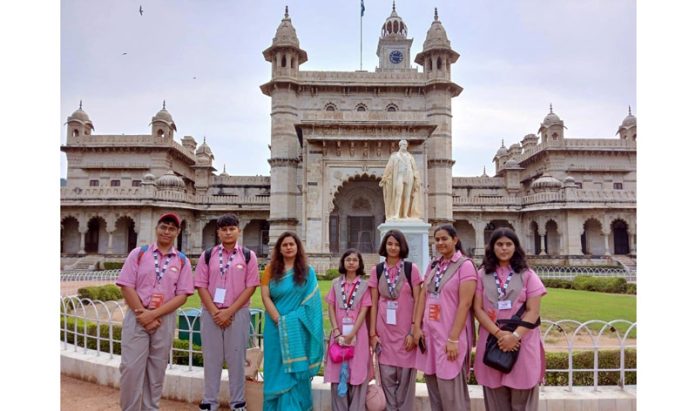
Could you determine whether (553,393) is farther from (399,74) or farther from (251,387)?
(399,74)

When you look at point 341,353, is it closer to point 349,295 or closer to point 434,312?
point 349,295

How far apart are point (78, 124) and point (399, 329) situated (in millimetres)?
38512

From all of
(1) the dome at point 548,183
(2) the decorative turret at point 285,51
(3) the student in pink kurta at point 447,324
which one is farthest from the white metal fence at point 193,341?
(1) the dome at point 548,183

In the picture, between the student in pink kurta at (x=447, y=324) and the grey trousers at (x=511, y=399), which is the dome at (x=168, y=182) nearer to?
the student in pink kurta at (x=447, y=324)

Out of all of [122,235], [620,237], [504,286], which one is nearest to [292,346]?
[504,286]

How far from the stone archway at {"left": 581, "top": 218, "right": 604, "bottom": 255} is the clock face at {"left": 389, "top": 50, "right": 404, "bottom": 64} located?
20.9 metres

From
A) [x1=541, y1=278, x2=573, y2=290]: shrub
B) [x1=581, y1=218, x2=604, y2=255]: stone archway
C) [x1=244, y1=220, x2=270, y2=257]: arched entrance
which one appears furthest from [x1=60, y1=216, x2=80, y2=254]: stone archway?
[x1=581, y1=218, x2=604, y2=255]: stone archway

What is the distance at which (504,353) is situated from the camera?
3.35 m

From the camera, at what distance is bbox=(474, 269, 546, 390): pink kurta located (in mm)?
3363

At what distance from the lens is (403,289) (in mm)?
3922

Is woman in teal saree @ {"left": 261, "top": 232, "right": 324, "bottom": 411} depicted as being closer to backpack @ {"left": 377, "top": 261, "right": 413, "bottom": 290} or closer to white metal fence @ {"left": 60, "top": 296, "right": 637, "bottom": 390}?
backpack @ {"left": 377, "top": 261, "right": 413, "bottom": 290}

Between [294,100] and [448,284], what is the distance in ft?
83.6

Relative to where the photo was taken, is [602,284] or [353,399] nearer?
[353,399]
